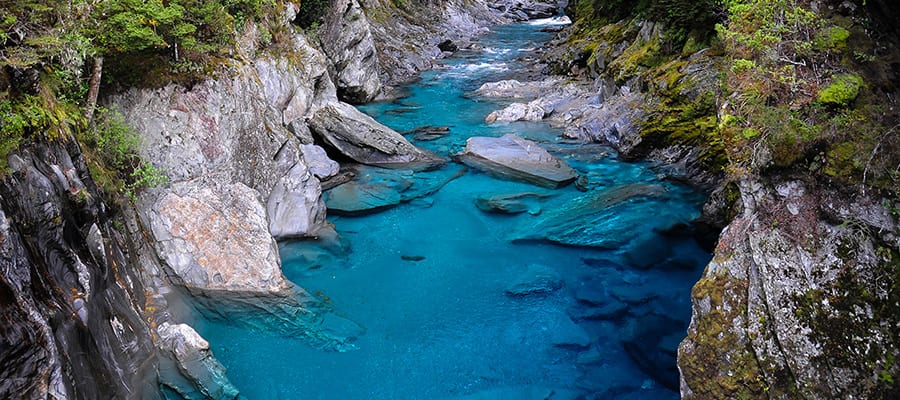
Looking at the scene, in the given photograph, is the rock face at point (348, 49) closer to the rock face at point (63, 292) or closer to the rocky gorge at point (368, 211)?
the rocky gorge at point (368, 211)

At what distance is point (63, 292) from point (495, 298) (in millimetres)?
6829

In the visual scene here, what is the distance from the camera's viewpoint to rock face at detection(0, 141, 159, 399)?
5.09 m

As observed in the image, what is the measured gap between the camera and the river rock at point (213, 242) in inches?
371

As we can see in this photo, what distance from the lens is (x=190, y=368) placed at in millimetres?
7703

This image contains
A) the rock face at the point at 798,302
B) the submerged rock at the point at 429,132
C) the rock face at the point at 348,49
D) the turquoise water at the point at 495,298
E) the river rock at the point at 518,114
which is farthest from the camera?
the rock face at the point at 348,49

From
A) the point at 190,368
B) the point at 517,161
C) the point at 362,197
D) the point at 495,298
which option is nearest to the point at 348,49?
the point at 517,161

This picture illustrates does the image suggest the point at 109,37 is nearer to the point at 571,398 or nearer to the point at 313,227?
the point at 313,227

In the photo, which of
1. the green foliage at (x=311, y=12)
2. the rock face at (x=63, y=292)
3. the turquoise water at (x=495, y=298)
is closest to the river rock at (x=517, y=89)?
the green foliage at (x=311, y=12)

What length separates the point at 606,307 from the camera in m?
10.1

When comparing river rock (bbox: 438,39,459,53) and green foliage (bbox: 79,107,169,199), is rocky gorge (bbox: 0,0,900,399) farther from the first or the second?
river rock (bbox: 438,39,459,53)

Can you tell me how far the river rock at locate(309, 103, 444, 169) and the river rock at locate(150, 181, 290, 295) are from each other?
578 centimetres

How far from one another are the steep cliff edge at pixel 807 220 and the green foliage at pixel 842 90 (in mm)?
11

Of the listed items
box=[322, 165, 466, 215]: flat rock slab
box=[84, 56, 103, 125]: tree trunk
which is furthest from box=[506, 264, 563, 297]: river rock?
box=[84, 56, 103, 125]: tree trunk

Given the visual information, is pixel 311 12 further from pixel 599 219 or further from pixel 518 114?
pixel 599 219
